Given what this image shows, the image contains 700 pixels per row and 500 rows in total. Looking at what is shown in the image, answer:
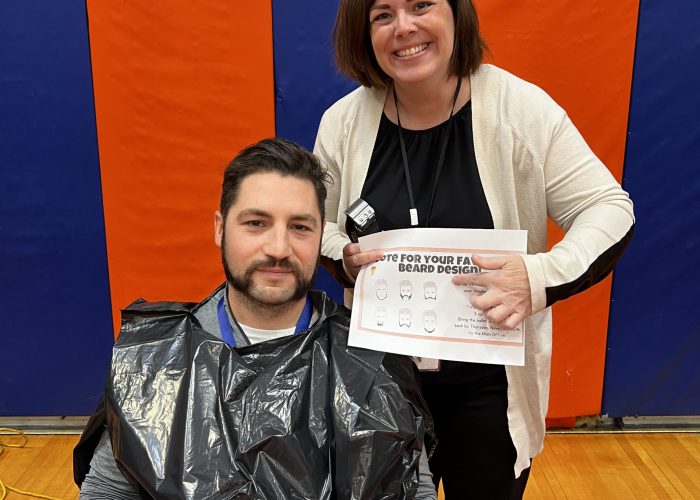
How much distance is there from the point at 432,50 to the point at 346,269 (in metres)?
0.51

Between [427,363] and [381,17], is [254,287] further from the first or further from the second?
[381,17]

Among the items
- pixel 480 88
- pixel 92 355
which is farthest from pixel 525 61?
pixel 92 355

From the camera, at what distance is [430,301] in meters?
1.30

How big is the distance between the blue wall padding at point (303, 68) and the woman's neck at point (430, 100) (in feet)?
3.36

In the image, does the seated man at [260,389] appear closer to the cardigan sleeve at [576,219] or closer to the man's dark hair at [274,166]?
the man's dark hair at [274,166]

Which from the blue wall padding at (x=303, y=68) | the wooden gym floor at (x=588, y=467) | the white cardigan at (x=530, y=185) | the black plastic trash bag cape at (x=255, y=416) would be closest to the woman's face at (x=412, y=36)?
the white cardigan at (x=530, y=185)

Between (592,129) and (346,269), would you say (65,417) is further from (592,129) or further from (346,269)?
(592,129)

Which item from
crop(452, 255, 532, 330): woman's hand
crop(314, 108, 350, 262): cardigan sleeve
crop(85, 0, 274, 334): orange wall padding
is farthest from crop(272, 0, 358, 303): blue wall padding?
crop(452, 255, 532, 330): woman's hand

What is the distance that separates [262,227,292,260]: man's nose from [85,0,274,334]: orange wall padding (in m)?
1.23

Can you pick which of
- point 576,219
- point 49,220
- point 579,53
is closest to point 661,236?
point 579,53

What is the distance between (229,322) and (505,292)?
0.59 meters

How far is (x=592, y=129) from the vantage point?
241 centimetres

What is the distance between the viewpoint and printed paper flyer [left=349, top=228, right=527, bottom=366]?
1256mm

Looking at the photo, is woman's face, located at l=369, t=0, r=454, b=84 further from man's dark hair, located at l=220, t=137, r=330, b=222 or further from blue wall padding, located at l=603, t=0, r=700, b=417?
blue wall padding, located at l=603, t=0, r=700, b=417
